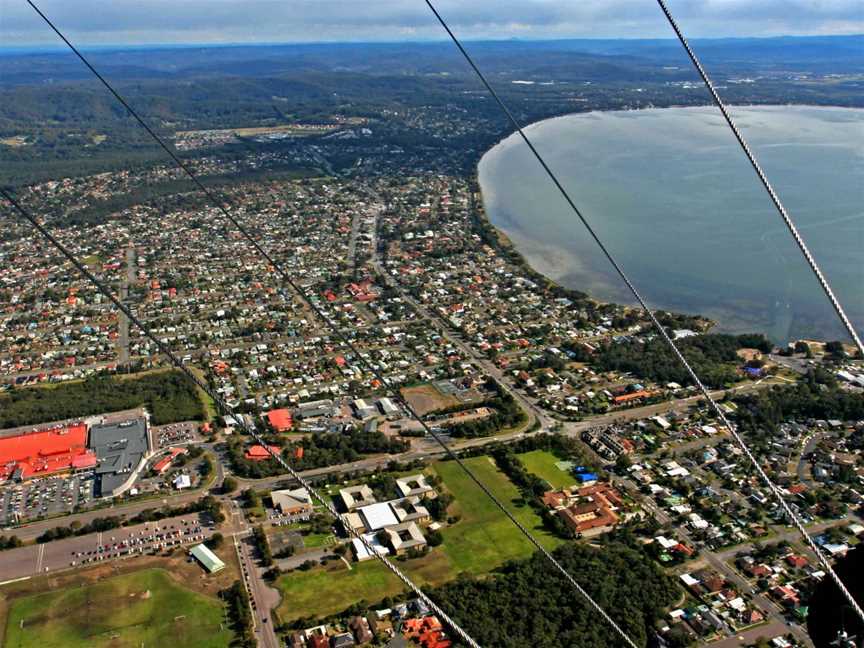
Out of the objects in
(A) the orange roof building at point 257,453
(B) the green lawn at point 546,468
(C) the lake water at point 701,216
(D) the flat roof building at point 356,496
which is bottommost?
(A) the orange roof building at point 257,453

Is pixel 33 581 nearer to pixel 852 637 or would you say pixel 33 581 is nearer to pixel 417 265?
pixel 852 637

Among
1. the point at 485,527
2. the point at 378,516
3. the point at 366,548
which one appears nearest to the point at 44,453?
the point at 378,516

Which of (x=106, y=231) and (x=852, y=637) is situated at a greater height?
(x=852, y=637)

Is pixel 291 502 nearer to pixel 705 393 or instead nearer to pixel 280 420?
pixel 280 420

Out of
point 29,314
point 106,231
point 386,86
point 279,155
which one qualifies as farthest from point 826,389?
point 386,86

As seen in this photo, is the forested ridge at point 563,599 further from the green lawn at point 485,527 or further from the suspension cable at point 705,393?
the suspension cable at point 705,393

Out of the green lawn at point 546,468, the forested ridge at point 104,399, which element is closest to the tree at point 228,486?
the forested ridge at point 104,399
